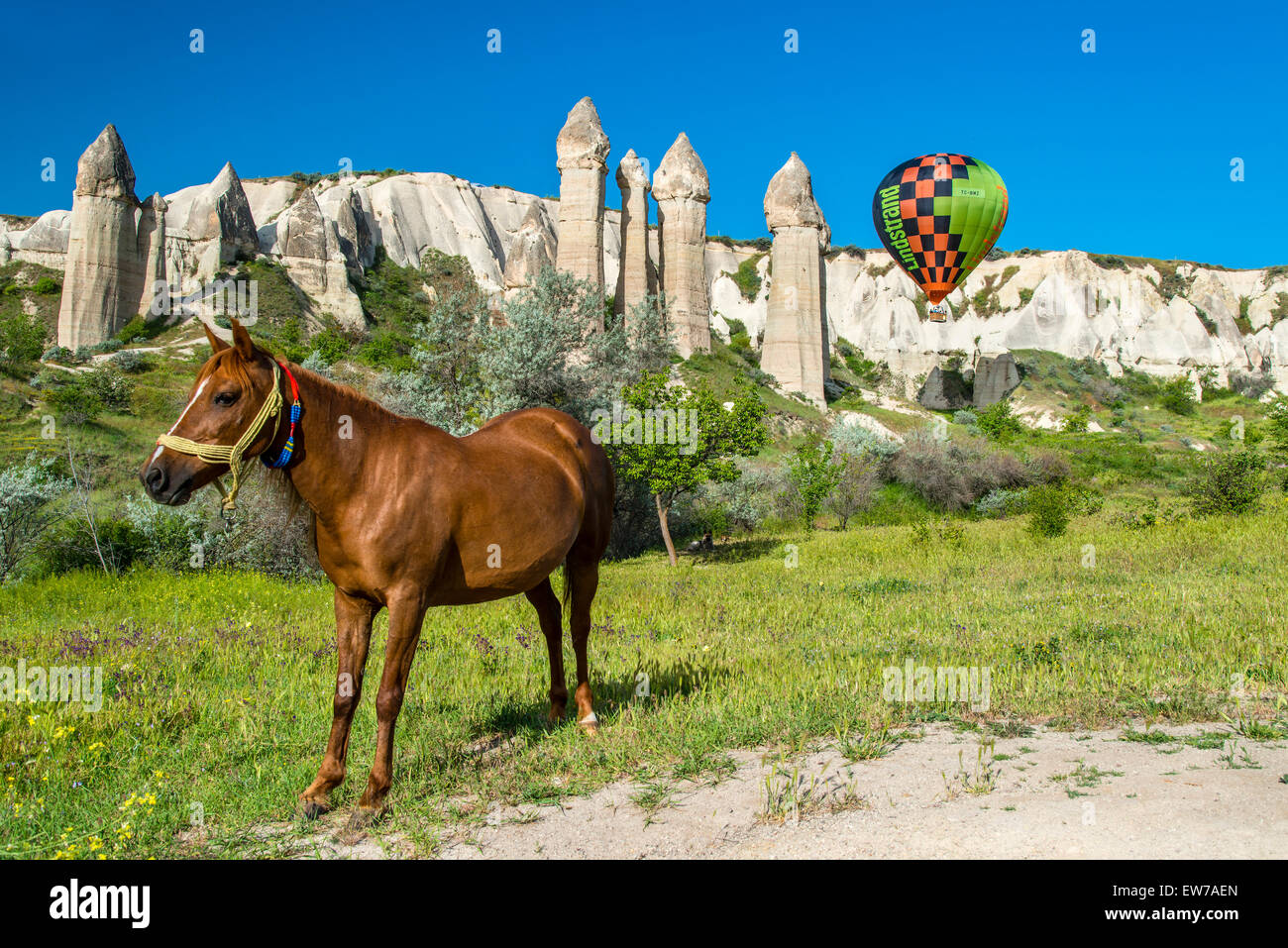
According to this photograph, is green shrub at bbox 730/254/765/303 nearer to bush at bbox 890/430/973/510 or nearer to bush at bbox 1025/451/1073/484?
bush at bbox 1025/451/1073/484

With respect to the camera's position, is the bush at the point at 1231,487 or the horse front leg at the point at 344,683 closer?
the horse front leg at the point at 344,683

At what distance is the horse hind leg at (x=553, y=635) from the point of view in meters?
5.80

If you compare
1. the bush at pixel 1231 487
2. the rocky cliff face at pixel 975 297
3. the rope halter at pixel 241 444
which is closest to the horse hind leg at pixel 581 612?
the rope halter at pixel 241 444

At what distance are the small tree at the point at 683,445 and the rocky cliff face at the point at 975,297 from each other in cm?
5236

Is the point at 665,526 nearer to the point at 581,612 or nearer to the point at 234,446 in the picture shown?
the point at 581,612

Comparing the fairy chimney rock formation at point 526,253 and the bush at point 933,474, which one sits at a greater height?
the fairy chimney rock formation at point 526,253

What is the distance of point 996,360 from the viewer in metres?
67.8

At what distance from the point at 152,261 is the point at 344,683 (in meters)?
52.5

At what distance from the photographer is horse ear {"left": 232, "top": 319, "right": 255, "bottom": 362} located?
3934 millimetres

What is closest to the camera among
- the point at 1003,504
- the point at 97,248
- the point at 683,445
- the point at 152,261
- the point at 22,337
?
the point at 683,445

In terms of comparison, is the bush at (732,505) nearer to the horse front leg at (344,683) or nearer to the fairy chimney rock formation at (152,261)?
the horse front leg at (344,683)

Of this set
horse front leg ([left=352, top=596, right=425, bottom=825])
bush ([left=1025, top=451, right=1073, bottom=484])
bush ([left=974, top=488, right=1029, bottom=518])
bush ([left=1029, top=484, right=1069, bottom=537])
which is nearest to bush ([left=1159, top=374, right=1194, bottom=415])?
bush ([left=1025, top=451, right=1073, bottom=484])

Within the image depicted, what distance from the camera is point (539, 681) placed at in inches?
281

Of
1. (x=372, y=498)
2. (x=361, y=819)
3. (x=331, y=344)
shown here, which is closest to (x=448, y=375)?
(x=372, y=498)
